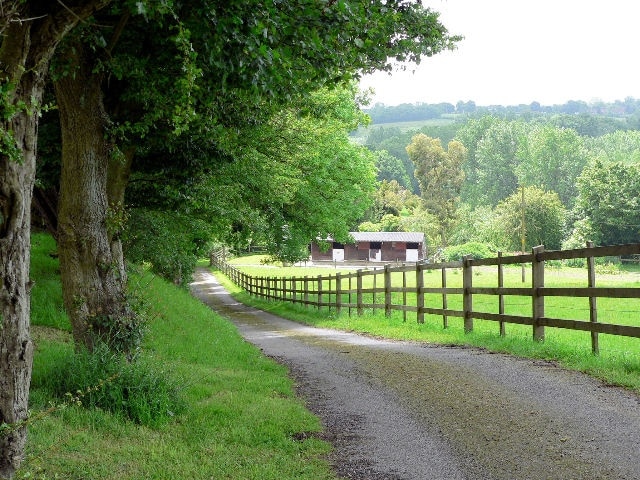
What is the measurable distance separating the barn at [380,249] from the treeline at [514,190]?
4719mm

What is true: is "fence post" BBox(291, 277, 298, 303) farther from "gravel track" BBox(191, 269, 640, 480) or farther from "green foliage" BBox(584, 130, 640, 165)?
"green foliage" BBox(584, 130, 640, 165)

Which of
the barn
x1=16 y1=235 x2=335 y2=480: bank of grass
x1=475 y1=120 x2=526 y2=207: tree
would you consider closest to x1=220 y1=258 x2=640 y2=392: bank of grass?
x1=16 y1=235 x2=335 y2=480: bank of grass

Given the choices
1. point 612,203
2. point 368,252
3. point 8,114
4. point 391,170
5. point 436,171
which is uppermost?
point 391,170

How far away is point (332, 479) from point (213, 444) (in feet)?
3.87

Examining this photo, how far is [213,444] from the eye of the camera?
18.8ft

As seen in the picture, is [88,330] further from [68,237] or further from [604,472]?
[604,472]

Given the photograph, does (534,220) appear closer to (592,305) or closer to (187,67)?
(592,305)

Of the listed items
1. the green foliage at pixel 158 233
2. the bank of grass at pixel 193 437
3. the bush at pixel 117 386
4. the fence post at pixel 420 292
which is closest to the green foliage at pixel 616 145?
the fence post at pixel 420 292

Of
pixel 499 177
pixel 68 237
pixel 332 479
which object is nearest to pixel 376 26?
pixel 68 237

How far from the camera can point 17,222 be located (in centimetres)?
461

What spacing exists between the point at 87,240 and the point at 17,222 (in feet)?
10.7

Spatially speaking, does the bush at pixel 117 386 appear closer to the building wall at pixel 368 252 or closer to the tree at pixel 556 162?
the building wall at pixel 368 252

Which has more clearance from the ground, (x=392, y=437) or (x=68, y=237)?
(x=68, y=237)

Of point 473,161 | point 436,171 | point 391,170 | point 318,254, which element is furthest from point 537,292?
point 391,170
